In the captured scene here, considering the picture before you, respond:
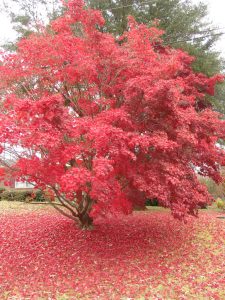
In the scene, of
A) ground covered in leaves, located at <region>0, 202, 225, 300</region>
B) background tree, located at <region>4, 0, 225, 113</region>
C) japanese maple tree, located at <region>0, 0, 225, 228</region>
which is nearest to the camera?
japanese maple tree, located at <region>0, 0, 225, 228</region>

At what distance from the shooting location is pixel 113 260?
9.29m

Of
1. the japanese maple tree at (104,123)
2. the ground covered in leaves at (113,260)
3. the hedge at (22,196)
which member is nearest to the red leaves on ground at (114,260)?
the ground covered in leaves at (113,260)

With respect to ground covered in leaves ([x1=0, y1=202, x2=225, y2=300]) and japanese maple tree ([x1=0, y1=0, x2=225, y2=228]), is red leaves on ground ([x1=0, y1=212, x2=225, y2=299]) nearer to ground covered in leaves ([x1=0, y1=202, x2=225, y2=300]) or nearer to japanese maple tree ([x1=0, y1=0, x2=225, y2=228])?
ground covered in leaves ([x1=0, y1=202, x2=225, y2=300])

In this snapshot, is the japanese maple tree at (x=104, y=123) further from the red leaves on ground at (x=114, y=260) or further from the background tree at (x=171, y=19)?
the background tree at (x=171, y=19)

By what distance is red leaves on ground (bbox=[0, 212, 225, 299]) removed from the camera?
7.93 m

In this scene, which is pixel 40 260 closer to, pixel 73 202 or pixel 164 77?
pixel 73 202

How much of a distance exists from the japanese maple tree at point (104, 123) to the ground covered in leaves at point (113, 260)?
1.32 m

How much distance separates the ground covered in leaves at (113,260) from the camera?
7879 millimetres

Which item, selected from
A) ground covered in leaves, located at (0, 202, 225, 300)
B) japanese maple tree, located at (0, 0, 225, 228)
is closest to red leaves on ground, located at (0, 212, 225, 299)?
ground covered in leaves, located at (0, 202, 225, 300)

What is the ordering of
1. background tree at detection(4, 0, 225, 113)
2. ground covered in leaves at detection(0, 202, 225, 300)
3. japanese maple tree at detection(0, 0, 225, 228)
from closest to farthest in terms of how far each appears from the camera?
japanese maple tree at detection(0, 0, 225, 228) < ground covered in leaves at detection(0, 202, 225, 300) < background tree at detection(4, 0, 225, 113)

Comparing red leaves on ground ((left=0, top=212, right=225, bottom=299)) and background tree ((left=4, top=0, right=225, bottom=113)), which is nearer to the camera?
red leaves on ground ((left=0, top=212, right=225, bottom=299))

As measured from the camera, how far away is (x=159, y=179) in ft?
26.6

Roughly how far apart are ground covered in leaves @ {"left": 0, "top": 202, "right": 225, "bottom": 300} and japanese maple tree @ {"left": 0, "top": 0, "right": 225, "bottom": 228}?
1.32 metres

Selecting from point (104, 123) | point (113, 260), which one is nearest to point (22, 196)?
point (113, 260)
